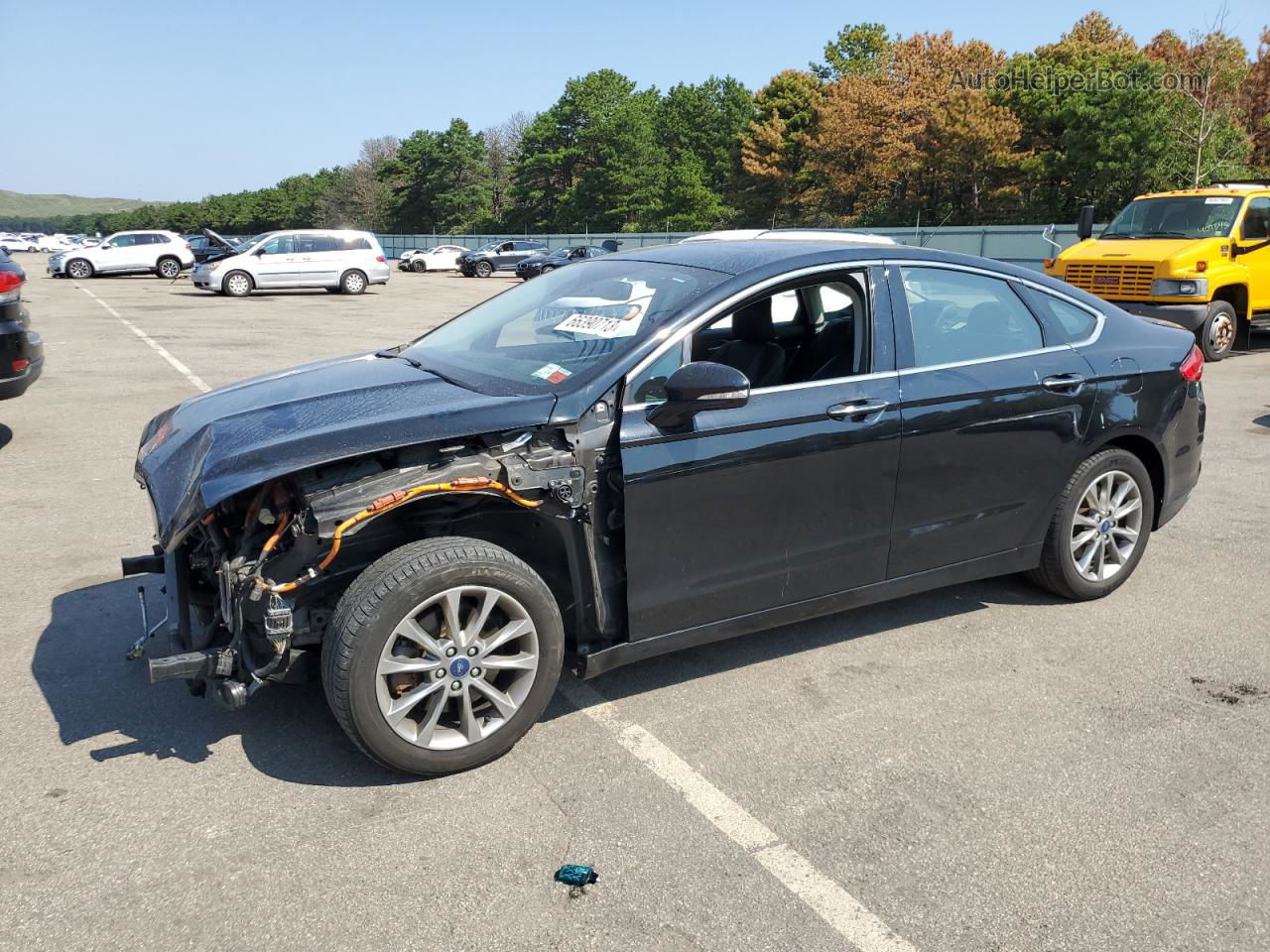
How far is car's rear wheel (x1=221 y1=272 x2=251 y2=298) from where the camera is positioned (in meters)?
26.0

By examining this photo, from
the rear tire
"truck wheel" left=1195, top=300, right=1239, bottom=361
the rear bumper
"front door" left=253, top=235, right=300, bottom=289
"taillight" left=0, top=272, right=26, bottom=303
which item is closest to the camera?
"taillight" left=0, top=272, right=26, bottom=303

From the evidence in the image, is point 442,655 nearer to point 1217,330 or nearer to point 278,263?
point 1217,330

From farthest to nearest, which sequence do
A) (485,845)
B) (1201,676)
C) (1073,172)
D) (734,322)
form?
(1073,172), (734,322), (1201,676), (485,845)

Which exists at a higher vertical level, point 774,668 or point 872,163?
point 872,163

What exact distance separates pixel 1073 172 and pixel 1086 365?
4483cm

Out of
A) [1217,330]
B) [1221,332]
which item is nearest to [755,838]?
[1217,330]

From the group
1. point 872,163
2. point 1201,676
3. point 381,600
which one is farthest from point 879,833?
point 872,163

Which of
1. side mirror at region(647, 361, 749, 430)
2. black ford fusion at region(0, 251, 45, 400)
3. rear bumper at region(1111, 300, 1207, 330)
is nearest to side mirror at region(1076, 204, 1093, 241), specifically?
rear bumper at region(1111, 300, 1207, 330)

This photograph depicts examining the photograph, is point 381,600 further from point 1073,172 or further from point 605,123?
point 605,123

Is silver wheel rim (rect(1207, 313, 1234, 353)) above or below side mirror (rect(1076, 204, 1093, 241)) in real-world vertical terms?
below

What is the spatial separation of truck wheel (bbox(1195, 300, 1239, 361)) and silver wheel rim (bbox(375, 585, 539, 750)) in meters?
12.5

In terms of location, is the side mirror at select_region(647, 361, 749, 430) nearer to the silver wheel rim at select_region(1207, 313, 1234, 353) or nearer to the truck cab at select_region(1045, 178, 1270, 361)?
the truck cab at select_region(1045, 178, 1270, 361)

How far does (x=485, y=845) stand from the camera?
118 inches

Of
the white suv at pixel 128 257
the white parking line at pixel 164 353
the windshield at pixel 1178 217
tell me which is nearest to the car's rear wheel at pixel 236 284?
the white parking line at pixel 164 353
